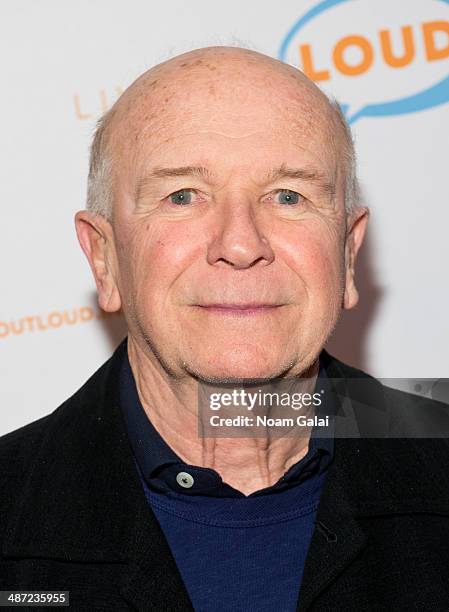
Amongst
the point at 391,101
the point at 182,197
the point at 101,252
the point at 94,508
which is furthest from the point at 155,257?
the point at 391,101

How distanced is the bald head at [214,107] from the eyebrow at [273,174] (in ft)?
0.17

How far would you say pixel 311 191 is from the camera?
2174 millimetres

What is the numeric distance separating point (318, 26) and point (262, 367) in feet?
4.32

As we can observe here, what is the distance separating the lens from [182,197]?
2.13m

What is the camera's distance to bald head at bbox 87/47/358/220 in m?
2.12

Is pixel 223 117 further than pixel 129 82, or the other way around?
pixel 129 82

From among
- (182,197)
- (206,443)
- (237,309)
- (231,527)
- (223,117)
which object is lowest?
(231,527)

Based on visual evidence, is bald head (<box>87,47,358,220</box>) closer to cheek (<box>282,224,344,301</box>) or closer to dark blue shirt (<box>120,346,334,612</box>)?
cheek (<box>282,224,344,301</box>)

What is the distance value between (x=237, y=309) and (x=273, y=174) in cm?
30

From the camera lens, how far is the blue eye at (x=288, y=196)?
2.14m

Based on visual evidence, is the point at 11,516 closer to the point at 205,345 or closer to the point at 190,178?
the point at 205,345

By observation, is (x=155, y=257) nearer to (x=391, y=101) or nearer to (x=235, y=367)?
(x=235, y=367)

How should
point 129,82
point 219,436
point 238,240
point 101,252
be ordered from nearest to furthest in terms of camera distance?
point 238,240 → point 219,436 → point 101,252 → point 129,82

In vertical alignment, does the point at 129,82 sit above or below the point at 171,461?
above
